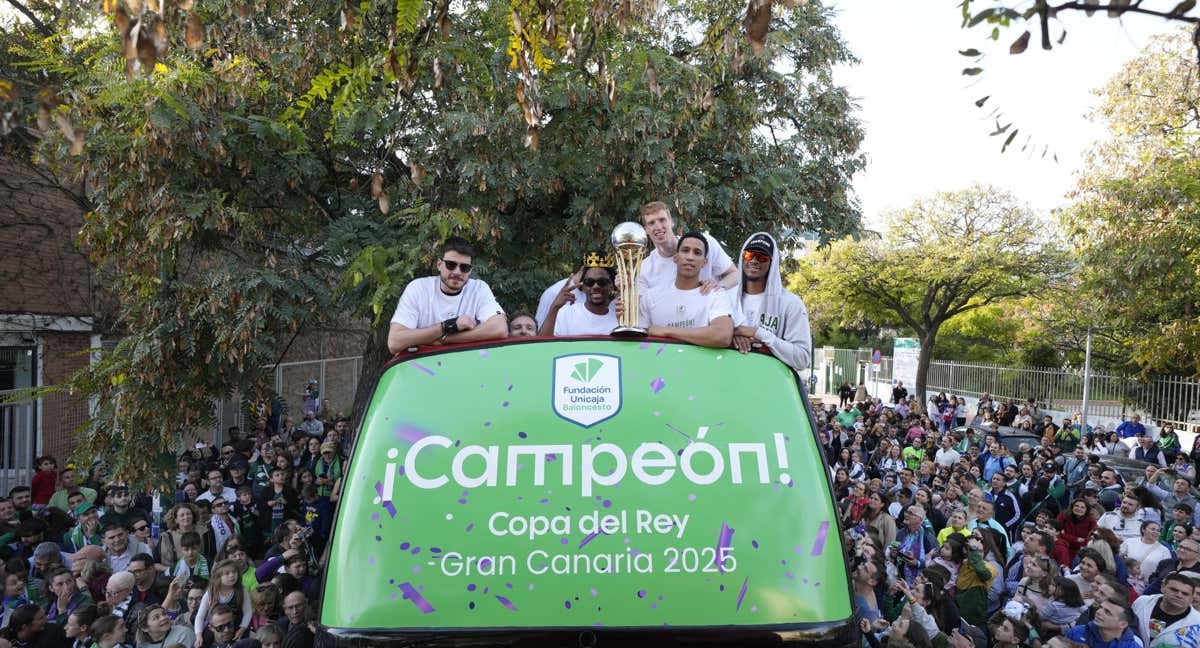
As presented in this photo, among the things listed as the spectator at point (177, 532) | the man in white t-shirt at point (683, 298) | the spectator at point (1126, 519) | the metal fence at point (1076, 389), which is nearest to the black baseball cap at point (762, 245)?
the man in white t-shirt at point (683, 298)

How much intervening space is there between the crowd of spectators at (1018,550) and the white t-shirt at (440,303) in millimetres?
2112

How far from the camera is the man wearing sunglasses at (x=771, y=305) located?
472cm

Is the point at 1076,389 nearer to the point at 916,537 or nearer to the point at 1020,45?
the point at 916,537

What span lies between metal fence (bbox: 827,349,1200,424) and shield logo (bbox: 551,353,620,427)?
2047 cm

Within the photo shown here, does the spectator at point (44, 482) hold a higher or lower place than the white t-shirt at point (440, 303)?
lower

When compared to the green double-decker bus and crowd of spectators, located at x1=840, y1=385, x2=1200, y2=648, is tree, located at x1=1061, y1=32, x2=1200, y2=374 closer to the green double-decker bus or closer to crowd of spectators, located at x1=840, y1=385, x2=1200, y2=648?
crowd of spectators, located at x1=840, y1=385, x2=1200, y2=648

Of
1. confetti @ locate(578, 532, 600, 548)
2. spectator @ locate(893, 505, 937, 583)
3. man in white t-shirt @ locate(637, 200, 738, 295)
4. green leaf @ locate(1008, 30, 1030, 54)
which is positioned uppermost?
green leaf @ locate(1008, 30, 1030, 54)

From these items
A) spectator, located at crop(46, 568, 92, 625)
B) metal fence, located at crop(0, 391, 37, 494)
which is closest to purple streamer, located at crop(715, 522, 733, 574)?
spectator, located at crop(46, 568, 92, 625)

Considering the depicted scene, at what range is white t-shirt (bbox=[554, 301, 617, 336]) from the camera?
506cm

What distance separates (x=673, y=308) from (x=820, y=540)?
178cm

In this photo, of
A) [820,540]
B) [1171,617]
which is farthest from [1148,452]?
[820,540]

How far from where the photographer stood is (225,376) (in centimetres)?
930

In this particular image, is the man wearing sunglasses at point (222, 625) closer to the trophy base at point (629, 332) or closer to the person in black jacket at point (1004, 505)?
the trophy base at point (629, 332)

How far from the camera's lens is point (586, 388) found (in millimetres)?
3348
